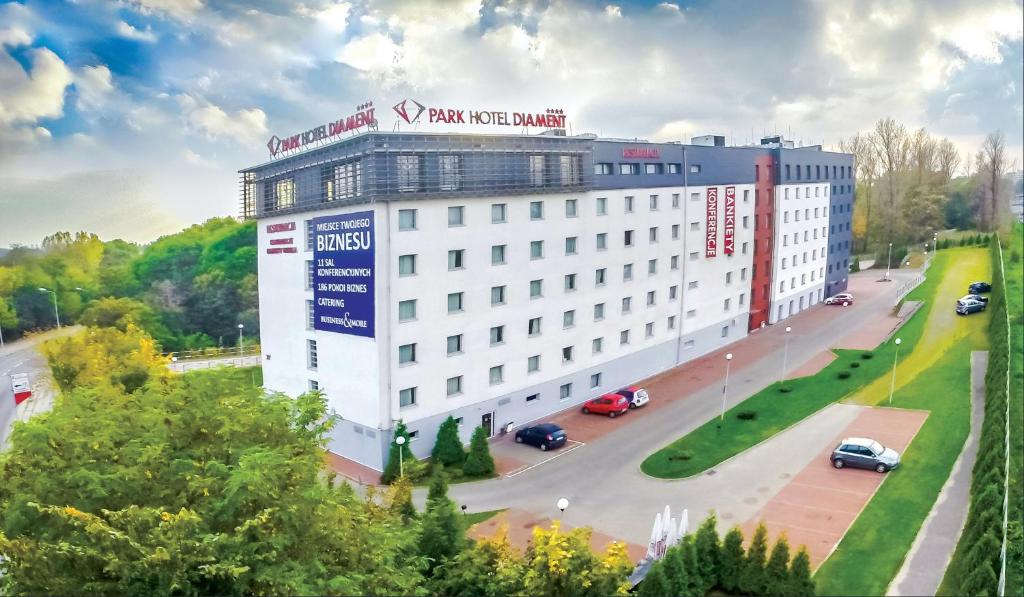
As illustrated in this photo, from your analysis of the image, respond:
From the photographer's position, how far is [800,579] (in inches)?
367

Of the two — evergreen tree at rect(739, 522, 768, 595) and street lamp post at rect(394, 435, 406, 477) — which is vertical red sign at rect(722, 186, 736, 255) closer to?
street lamp post at rect(394, 435, 406, 477)

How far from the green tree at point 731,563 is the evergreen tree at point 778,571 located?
0.70m

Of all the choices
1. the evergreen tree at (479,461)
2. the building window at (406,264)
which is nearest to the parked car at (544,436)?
the evergreen tree at (479,461)

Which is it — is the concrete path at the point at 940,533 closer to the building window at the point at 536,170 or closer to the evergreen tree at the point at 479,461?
the evergreen tree at the point at 479,461

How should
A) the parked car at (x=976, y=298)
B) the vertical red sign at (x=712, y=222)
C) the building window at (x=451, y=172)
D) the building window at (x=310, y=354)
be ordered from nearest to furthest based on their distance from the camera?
the building window at (x=451, y=172)
the building window at (x=310, y=354)
the parked car at (x=976, y=298)
the vertical red sign at (x=712, y=222)

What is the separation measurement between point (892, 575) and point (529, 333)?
15.9 metres

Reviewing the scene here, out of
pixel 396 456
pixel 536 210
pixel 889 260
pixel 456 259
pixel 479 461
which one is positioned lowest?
pixel 479 461

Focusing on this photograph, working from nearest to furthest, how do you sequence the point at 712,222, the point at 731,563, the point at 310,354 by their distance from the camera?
the point at 731,563 < the point at 310,354 < the point at 712,222

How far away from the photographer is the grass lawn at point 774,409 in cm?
2014

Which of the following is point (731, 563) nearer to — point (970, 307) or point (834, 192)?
point (970, 307)

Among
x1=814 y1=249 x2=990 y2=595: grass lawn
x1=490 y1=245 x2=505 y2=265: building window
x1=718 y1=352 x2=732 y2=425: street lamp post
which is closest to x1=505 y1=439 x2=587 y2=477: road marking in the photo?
x1=718 y1=352 x2=732 y2=425: street lamp post

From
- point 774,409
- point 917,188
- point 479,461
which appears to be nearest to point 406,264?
point 479,461

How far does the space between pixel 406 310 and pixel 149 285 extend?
38.7m

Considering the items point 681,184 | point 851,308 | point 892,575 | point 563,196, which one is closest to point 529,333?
point 563,196
